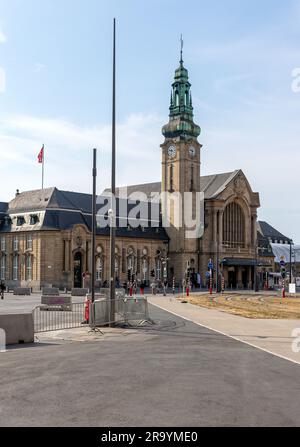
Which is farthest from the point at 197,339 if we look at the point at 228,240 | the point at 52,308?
the point at 228,240

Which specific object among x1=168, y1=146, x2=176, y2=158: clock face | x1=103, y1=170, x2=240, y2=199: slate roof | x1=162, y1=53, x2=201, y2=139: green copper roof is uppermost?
x1=162, y1=53, x2=201, y2=139: green copper roof

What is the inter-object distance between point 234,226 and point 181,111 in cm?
2048

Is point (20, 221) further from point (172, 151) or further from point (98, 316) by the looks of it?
point (98, 316)

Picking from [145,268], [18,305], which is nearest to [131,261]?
[145,268]

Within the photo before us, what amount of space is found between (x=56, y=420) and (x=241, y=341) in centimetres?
1180

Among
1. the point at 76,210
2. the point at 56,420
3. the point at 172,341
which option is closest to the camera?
the point at 56,420

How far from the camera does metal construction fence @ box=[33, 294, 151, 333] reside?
953 inches

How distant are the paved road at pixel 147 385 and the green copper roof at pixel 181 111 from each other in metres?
76.3

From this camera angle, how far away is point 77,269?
7650 cm

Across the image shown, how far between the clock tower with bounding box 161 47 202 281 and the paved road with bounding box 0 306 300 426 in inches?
2848

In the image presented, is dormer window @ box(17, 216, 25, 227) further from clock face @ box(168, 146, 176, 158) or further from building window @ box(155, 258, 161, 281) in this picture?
clock face @ box(168, 146, 176, 158)

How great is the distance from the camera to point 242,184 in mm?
98375

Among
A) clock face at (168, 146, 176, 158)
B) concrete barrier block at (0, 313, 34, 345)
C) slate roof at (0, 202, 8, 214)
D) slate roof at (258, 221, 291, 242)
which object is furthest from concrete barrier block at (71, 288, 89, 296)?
slate roof at (258, 221, 291, 242)
